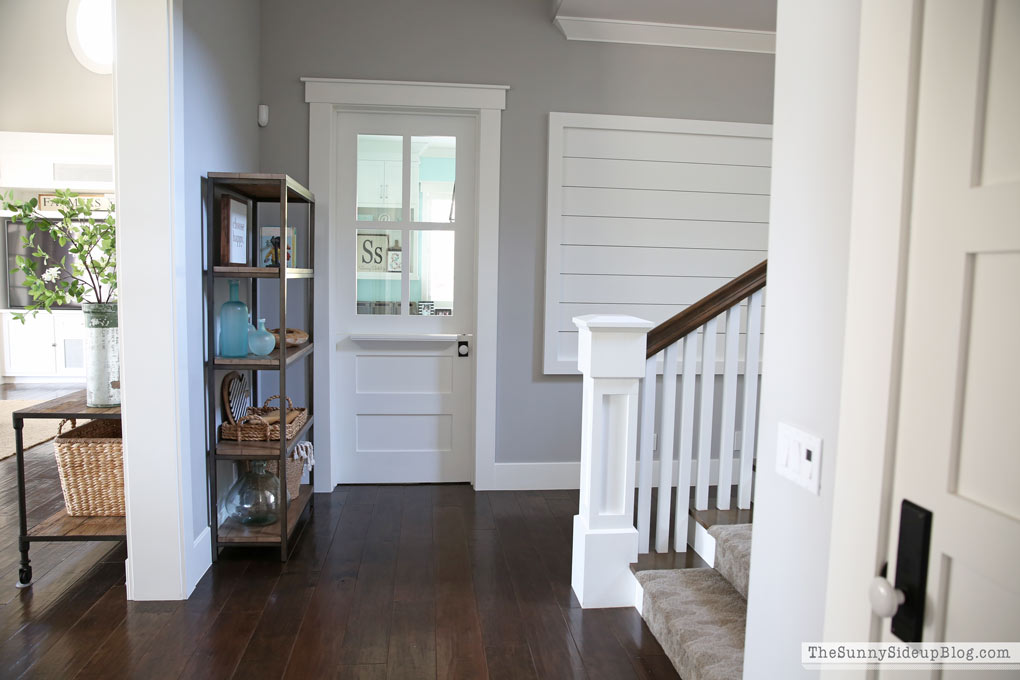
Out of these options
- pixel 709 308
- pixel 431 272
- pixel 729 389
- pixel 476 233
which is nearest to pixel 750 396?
pixel 729 389

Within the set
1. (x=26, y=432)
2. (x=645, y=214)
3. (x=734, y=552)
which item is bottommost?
(x=26, y=432)

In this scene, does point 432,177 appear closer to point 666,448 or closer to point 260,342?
point 260,342

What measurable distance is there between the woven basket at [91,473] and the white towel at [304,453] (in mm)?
750

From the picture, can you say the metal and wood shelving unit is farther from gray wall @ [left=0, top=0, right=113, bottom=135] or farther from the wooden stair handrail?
gray wall @ [left=0, top=0, right=113, bottom=135]

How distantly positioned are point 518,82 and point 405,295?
1343mm

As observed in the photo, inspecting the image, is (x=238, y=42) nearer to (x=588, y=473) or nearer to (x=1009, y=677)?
(x=588, y=473)

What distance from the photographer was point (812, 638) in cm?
130

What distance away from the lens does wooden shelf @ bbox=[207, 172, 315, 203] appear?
282cm

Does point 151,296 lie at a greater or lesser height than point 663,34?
lesser

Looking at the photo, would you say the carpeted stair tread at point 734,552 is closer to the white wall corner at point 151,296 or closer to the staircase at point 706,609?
the staircase at point 706,609

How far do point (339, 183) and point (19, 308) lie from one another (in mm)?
4876

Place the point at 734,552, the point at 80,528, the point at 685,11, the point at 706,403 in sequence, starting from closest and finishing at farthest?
the point at 734,552
the point at 706,403
the point at 80,528
the point at 685,11

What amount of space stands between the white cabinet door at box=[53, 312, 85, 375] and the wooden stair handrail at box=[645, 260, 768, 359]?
20.7 feet

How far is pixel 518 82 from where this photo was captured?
3805 mm
